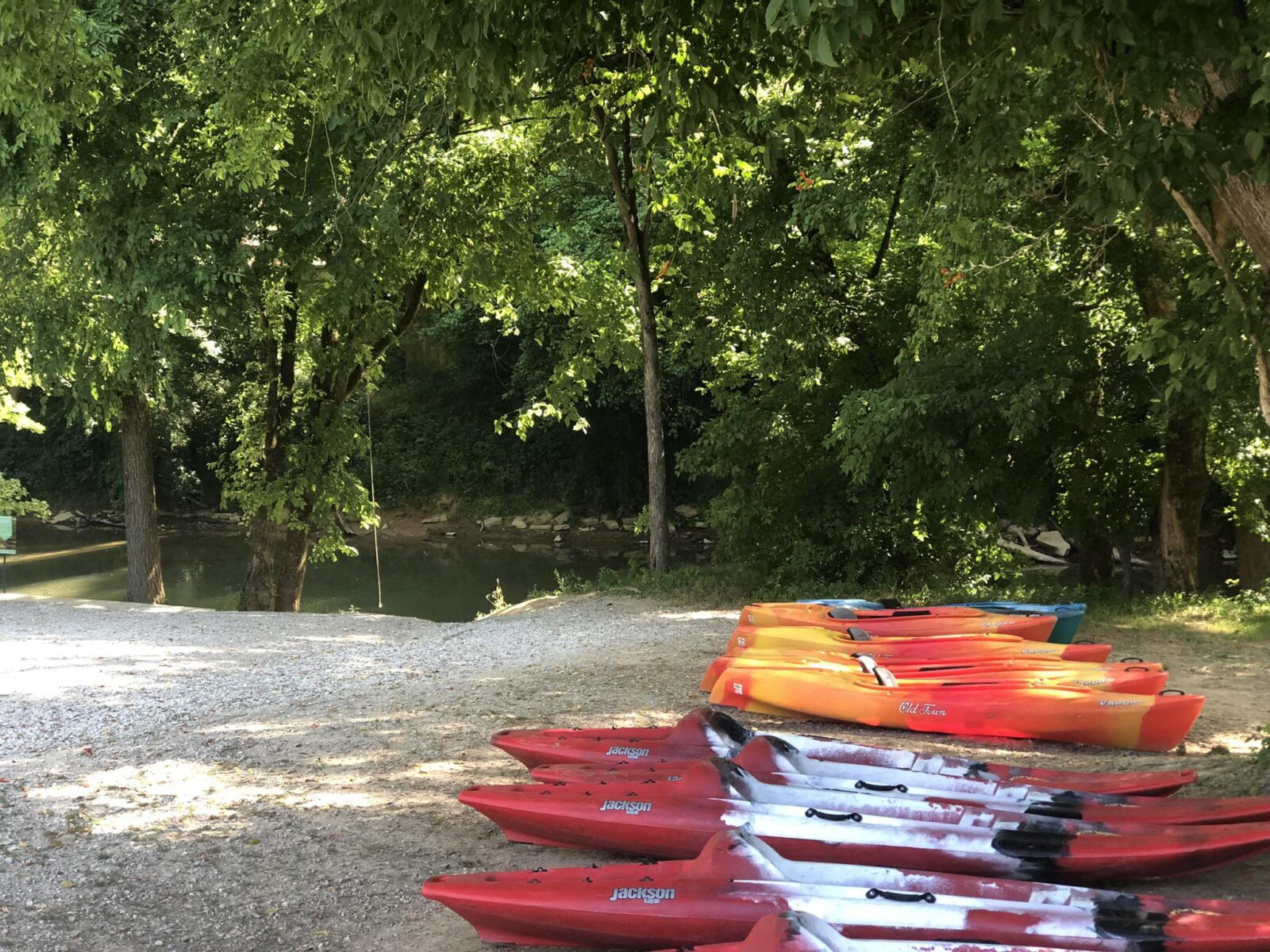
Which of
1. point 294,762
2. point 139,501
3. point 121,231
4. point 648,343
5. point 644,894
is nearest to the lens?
point 644,894

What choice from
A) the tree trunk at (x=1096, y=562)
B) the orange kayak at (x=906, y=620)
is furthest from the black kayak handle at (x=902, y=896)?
the tree trunk at (x=1096, y=562)

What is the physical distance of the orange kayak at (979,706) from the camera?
5781mm

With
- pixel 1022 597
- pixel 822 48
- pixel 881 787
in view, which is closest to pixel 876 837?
pixel 881 787

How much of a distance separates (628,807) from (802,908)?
1.08 metres

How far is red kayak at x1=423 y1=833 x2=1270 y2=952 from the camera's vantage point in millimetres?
3025

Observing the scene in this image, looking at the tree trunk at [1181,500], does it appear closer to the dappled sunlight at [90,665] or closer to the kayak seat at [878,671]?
the kayak seat at [878,671]

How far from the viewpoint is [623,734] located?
522 centimetres

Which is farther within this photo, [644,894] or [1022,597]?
[1022,597]

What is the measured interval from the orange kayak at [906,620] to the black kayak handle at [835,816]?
4216 millimetres

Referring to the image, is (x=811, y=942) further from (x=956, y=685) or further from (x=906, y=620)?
(x=906, y=620)

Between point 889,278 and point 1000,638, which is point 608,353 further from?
point 1000,638

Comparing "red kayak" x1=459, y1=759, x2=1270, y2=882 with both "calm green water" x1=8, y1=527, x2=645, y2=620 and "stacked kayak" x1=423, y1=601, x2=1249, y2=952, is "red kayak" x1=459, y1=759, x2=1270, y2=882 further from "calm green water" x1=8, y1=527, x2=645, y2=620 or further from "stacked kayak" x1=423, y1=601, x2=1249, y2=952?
"calm green water" x1=8, y1=527, x2=645, y2=620

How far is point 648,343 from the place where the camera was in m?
12.8

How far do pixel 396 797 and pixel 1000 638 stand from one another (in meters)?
4.35
